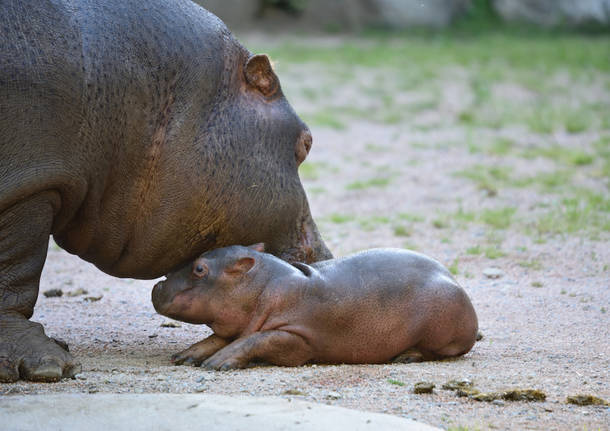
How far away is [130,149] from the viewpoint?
451 centimetres

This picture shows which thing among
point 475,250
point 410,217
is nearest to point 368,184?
point 410,217

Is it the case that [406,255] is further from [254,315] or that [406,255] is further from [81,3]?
[81,3]

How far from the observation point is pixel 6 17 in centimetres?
420

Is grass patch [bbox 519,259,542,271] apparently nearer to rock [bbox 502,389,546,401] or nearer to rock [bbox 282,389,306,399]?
rock [bbox 502,389,546,401]

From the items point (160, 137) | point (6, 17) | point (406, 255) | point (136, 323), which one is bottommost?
point (136, 323)

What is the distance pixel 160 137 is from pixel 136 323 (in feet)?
5.15

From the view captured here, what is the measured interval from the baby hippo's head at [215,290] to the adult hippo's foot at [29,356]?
1.83ft

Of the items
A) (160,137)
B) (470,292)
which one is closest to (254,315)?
(160,137)

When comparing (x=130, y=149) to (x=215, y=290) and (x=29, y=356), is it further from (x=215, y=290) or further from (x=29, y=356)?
(x=29, y=356)

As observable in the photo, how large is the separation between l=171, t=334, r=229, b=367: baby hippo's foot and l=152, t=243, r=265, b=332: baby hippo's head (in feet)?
0.33

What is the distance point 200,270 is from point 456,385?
1.27 meters

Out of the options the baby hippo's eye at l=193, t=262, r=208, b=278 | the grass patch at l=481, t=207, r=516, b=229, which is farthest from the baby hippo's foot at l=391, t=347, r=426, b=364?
the grass patch at l=481, t=207, r=516, b=229

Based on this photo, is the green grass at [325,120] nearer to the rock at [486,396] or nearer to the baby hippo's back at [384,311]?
the baby hippo's back at [384,311]

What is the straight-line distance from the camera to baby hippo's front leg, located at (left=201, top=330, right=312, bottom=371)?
14.6 feet
